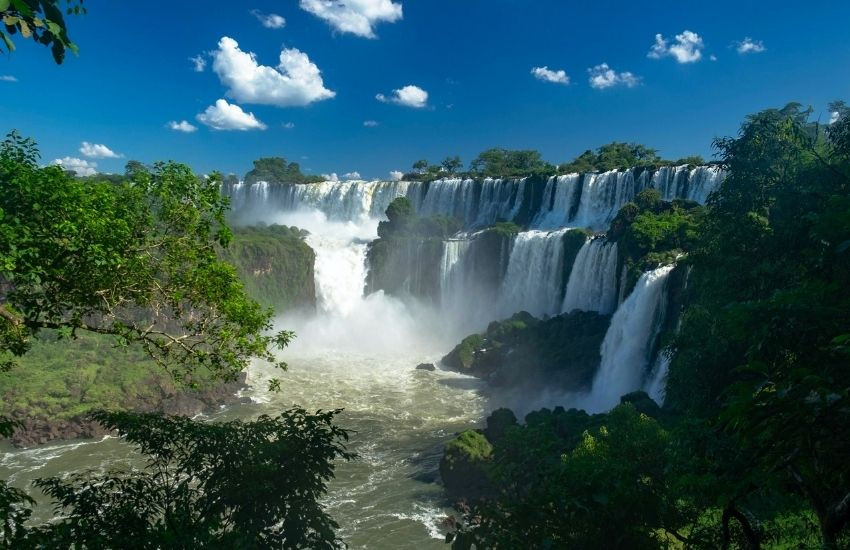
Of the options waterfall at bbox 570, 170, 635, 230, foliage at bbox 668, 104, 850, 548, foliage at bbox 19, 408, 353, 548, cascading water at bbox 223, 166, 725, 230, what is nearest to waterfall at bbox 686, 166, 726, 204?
cascading water at bbox 223, 166, 725, 230

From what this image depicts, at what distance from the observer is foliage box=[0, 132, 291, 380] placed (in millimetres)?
7121

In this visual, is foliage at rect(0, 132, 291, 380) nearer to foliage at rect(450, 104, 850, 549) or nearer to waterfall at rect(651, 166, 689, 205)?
foliage at rect(450, 104, 850, 549)

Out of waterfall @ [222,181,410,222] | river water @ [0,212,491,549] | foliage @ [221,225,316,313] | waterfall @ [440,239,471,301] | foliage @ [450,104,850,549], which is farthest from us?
waterfall @ [222,181,410,222]

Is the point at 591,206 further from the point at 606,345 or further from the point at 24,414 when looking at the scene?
the point at 24,414

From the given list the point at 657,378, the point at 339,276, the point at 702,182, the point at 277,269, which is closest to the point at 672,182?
the point at 702,182

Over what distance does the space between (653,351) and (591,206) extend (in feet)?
77.7

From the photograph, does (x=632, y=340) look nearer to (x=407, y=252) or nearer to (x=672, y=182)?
(x=672, y=182)

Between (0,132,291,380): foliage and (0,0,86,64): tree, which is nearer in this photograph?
(0,0,86,64): tree

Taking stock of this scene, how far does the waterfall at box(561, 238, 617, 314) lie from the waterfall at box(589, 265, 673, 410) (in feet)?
15.6

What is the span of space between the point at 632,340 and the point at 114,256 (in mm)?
22620

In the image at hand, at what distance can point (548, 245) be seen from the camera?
119ft

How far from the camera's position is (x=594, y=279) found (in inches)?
1262

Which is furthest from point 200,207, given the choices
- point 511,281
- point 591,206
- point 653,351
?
point 591,206

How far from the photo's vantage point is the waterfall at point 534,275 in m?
35.8
